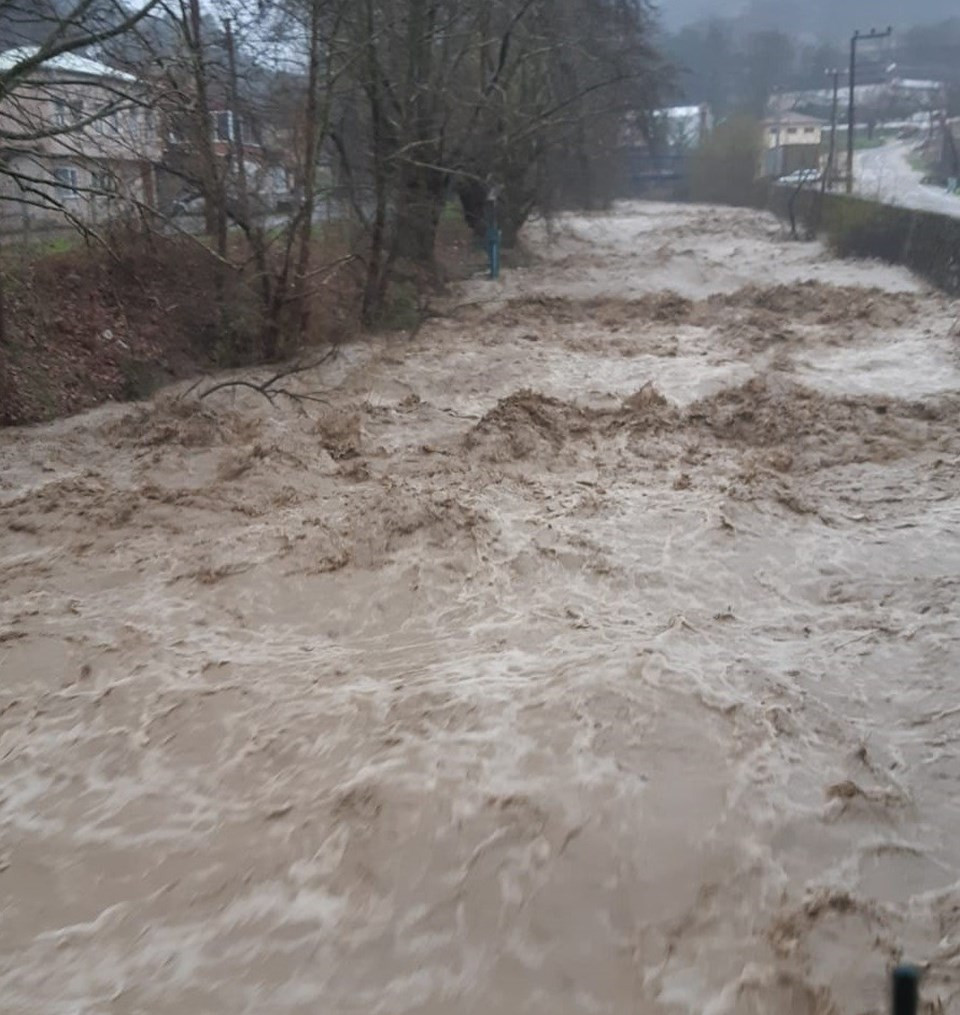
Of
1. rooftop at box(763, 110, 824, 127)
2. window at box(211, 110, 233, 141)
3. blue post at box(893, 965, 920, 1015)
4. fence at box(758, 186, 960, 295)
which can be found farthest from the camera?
rooftop at box(763, 110, 824, 127)

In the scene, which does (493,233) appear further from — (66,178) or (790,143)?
(790,143)

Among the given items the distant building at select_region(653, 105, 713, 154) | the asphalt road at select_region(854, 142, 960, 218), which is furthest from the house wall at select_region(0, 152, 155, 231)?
the distant building at select_region(653, 105, 713, 154)

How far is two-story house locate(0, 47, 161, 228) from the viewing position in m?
10.1

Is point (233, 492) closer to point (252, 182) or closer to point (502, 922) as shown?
point (502, 922)

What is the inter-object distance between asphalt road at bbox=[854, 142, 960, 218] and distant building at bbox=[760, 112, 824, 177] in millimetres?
2113

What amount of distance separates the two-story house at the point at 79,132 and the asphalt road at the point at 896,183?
16.6 m

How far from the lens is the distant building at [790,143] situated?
157 feet

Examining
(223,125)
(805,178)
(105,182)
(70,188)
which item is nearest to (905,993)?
(70,188)

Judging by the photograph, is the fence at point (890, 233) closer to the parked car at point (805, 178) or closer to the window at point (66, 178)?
the parked car at point (805, 178)

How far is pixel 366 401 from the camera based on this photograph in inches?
524

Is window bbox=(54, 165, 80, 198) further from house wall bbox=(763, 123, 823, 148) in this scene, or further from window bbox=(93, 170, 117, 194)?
house wall bbox=(763, 123, 823, 148)

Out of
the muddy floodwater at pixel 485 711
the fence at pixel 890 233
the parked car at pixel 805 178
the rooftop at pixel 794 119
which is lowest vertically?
the muddy floodwater at pixel 485 711

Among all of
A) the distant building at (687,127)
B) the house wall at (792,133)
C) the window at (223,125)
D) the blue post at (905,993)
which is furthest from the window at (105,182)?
the house wall at (792,133)

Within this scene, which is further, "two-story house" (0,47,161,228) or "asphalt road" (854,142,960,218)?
"asphalt road" (854,142,960,218)
